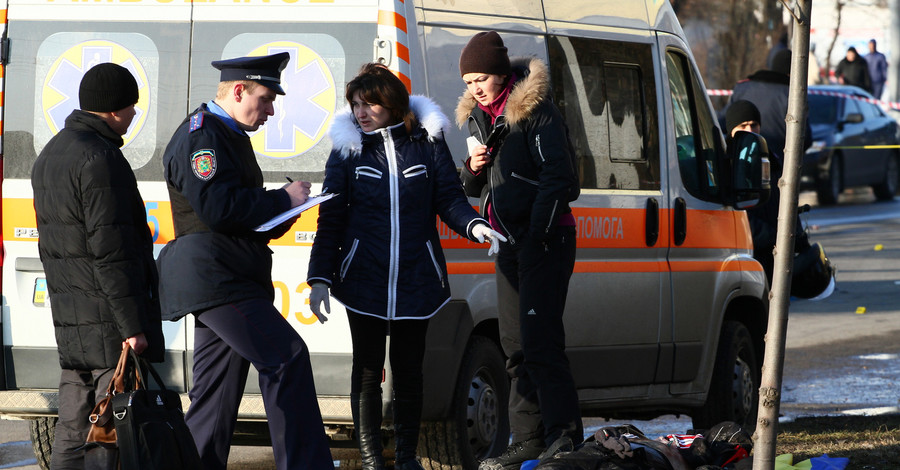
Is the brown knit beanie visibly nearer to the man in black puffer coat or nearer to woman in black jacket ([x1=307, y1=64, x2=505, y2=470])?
woman in black jacket ([x1=307, y1=64, x2=505, y2=470])

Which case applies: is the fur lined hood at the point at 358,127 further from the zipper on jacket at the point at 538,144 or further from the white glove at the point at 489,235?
the white glove at the point at 489,235

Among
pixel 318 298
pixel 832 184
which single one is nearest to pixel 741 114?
pixel 318 298

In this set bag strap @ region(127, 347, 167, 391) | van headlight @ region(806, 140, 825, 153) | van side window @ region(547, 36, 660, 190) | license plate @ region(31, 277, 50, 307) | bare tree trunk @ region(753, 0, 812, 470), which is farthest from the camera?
van headlight @ region(806, 140, 825, 153)

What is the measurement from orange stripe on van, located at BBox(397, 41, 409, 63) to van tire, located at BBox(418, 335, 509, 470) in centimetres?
129

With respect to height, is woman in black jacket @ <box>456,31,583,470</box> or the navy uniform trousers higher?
woman in black jacket @ <box>456,31,583,470</box>

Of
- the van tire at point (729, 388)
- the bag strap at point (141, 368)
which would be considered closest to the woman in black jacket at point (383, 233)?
the bag strap at point (141, 368)

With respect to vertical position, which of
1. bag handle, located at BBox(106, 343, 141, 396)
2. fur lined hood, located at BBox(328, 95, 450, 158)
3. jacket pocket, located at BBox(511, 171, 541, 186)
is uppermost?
fur lined hood, located at BBox(328, 95, 450, 158)

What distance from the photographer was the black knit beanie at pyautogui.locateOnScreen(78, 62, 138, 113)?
15.7 feet

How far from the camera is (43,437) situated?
6.20 meters

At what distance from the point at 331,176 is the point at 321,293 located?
477mm

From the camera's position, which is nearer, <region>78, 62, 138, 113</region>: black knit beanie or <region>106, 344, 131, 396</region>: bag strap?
<region>106, 344, 131, 396</region>: bag strap

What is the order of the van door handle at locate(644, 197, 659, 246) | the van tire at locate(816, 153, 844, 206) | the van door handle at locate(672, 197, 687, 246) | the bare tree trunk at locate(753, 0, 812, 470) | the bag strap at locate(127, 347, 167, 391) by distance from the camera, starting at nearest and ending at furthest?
1. the bare tree trunk at locate(753, 0, 812, 470)
2. the bag strap at locate(127, 347, 167, 391)
3. the van door handle at locate(644, 197, 659, 246)
4. the van door handle at locate(672, 197, 687, 246)
5. the van tire at locate(816, 153, 844, 206)

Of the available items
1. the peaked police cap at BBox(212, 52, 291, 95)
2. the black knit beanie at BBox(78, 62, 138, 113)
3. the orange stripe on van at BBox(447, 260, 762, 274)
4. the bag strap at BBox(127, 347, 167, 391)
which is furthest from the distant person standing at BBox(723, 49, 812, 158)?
the bag strap at BBox(127, 347, 167, 391)

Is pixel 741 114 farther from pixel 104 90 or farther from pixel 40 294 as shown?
pixel 104 90
